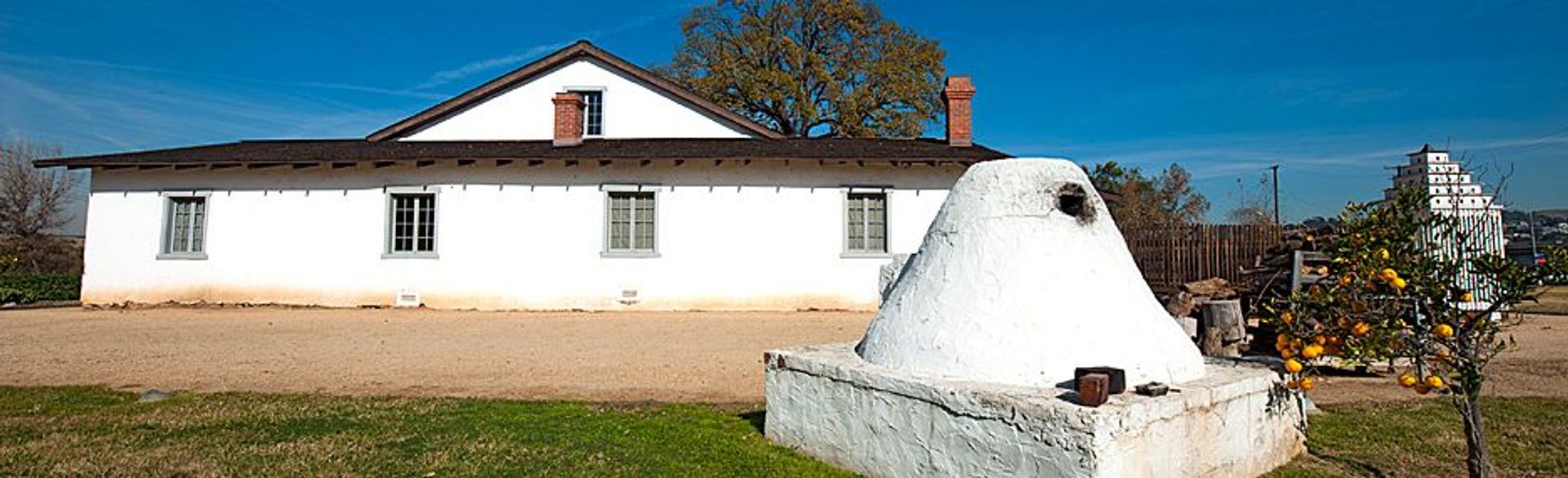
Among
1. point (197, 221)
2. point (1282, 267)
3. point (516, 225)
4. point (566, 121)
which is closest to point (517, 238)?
point (516, 225)

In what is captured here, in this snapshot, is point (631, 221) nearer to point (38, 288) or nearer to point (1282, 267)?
point (1282, 267)

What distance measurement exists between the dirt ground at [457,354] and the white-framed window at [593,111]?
6795mm

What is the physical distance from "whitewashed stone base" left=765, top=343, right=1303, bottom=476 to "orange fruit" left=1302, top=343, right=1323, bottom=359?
31 centimetres

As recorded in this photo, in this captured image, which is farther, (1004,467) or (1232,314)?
(1232,314)

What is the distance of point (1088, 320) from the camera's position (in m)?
3.96

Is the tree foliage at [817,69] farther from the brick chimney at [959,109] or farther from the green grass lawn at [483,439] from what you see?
the green grass lawn at [483,439]

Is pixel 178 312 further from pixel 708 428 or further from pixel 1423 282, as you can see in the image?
pixel 1423 282

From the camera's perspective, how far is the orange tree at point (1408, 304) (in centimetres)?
370

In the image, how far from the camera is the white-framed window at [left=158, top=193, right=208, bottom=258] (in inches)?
682

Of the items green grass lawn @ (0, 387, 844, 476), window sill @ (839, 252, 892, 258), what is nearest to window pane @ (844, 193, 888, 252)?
window sill @ (839, 252, 892, 258)

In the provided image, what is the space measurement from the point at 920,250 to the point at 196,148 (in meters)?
21.1

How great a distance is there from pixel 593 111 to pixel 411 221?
576 centimetres

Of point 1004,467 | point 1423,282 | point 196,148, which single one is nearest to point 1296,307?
point 1423,282

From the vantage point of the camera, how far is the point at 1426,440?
5246mm
